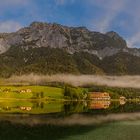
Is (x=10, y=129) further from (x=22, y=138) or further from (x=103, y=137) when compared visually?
(x=103, y=137)

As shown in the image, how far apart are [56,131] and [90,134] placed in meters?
9.75

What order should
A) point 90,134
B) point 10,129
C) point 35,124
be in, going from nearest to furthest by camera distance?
1. point 90,134
2. point 10,129
3. point 35,124

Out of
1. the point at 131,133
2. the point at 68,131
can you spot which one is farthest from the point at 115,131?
the point at 68,131

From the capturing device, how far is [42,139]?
3068 inches

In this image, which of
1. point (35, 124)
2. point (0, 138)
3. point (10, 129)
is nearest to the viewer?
point (0, 138)

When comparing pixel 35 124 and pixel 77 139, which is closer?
pixel 77 139

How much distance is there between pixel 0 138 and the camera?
254 feet

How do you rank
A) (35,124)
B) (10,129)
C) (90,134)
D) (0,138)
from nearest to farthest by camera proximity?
1. (0,138)
2. (90,134)
3. (10,129)
4. (35,124)

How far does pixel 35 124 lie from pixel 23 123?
4.18 metres

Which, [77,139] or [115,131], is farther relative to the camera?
[115,131]

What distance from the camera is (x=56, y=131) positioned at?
3639 inches

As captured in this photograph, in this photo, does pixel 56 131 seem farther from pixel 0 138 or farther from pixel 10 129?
pixel 0 138

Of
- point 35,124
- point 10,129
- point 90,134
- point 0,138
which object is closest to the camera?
point 0,138

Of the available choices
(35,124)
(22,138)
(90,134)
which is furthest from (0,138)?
(35,124)
